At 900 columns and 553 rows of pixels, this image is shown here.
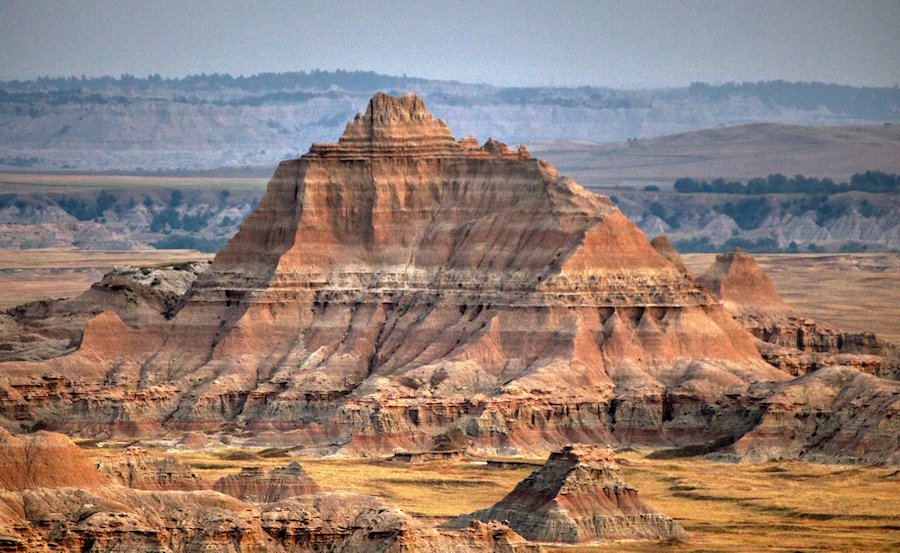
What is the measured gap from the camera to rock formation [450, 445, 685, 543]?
372 ft

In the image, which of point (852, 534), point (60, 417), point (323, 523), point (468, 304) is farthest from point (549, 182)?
point (323, 523)

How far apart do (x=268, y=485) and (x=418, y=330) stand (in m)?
48.8

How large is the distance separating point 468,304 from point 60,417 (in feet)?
82.8

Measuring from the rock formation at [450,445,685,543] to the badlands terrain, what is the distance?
4016mm

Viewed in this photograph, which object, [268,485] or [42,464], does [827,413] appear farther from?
[42,464]

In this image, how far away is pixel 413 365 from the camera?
523ft

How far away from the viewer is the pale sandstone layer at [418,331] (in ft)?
502

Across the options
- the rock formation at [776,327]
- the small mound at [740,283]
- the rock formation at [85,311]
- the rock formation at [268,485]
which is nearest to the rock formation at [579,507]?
the rock formation at [268,485]

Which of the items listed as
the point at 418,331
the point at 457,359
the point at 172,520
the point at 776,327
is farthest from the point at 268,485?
the point at 776,327

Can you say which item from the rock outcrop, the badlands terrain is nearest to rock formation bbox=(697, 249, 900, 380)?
the badlands terrain

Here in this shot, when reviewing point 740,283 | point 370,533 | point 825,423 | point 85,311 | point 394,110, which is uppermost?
point 394,110

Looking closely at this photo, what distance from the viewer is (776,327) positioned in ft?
580

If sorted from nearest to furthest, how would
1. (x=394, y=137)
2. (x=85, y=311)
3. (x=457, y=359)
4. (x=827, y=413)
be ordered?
1. (x=827, y=413)
2. (x=457, y=359)
3. (x=394, y=137)
4. (x=85, y=311)

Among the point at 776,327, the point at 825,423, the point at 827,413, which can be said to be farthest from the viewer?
the point at 776,327
